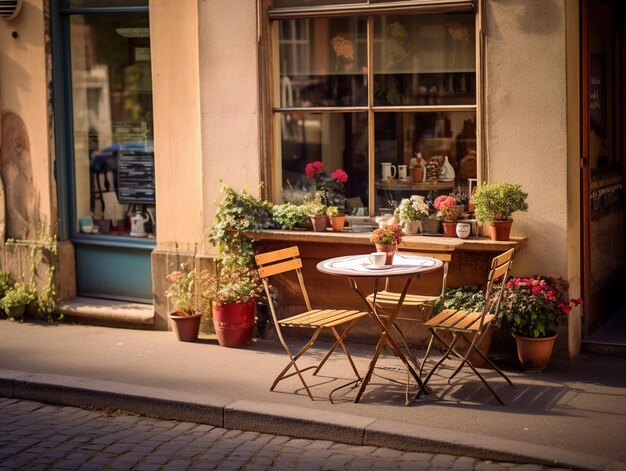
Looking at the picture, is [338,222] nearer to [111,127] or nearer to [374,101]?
[374,101]

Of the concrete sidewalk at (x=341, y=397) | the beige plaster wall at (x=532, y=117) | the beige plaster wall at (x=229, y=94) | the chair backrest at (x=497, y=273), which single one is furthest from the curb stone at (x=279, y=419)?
the beige plaster wall at (x=229, y=94)

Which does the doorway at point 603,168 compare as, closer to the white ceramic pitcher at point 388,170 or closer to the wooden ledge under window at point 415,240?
the wooden ledge under window at point 415,240

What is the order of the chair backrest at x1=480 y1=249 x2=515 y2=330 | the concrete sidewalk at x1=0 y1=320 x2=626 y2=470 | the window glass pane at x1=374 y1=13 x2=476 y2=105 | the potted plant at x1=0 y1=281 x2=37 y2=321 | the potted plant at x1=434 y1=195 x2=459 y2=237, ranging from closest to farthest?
the concrete sidewalk at x1=0 y1=320 x2=626 y2=470 < the chair backrest at x1=480 y1=249 x2=515 y2=330 < the potted plant at x1=434 y1=195 x2=459 y2=237 < the window glass pane at x1=374 y1=13 x2=476 y2=105 < the potted plant at x1=0 y1=281 x2=37 y2=321

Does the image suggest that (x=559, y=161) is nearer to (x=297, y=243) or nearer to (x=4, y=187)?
(x=297, y=243)

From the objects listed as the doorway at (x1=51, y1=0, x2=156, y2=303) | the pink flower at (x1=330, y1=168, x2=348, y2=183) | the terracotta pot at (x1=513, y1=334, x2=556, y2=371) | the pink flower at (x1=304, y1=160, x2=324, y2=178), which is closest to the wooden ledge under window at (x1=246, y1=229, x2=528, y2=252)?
the pink flower at (x1=330, y1=168, x2=348, y2=183)

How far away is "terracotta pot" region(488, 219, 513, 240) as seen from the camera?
8133 mm

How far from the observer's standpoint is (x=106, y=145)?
35.9 ft

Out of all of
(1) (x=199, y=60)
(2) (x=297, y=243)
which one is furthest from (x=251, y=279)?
(1) (x=199, y=60)

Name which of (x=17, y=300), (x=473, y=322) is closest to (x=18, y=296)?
(x=17, y=300)

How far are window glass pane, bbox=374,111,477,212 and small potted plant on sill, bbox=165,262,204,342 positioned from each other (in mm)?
1866

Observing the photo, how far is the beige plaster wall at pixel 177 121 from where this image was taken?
9.60m

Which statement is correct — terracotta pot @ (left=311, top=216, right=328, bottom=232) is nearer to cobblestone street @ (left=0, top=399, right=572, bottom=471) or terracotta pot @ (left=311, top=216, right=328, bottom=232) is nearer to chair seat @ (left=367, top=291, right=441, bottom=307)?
chair seat @ (left=367, top=291, right=441, bottom=307)

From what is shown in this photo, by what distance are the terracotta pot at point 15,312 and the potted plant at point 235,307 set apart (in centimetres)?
236

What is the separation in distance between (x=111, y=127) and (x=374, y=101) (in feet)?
10.7
